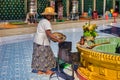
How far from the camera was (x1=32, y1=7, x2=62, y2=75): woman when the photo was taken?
6169 millimetres

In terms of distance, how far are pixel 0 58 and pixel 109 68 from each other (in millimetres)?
4445

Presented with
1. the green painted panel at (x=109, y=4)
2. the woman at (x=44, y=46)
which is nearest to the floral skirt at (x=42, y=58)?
the woman at (x=44, y=46)

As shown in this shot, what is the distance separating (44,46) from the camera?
21.2ft

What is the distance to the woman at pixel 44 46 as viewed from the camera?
6.17m

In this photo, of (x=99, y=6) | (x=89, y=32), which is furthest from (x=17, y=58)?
(x=99, y=6)

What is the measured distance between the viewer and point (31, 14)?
18.0 m

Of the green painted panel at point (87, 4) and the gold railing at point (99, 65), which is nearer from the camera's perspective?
the gold railing at point (99, 65)

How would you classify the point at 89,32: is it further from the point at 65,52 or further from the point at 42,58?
the point at 42,58

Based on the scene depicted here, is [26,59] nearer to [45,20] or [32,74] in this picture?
[32,74]

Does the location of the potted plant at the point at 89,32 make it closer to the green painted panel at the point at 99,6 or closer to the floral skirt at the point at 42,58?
the floral skirt at the point at 42,58

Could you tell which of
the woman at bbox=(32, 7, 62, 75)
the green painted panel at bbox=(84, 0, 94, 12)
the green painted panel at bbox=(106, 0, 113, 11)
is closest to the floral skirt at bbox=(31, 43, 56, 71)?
the woman at bbox=(32, 7, 62, 75)

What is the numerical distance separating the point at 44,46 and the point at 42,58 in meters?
0.31

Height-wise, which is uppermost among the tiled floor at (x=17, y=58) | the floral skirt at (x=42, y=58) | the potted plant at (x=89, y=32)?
the potted plant at (x=89, y=32)

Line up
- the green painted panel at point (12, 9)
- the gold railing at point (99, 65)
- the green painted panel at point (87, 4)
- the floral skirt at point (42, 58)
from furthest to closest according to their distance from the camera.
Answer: the green painted panel at point (87, 4), the green painted panel at point (12, 9), the floral skirt at point (42, 58), the gold railing at point (99, 65)
